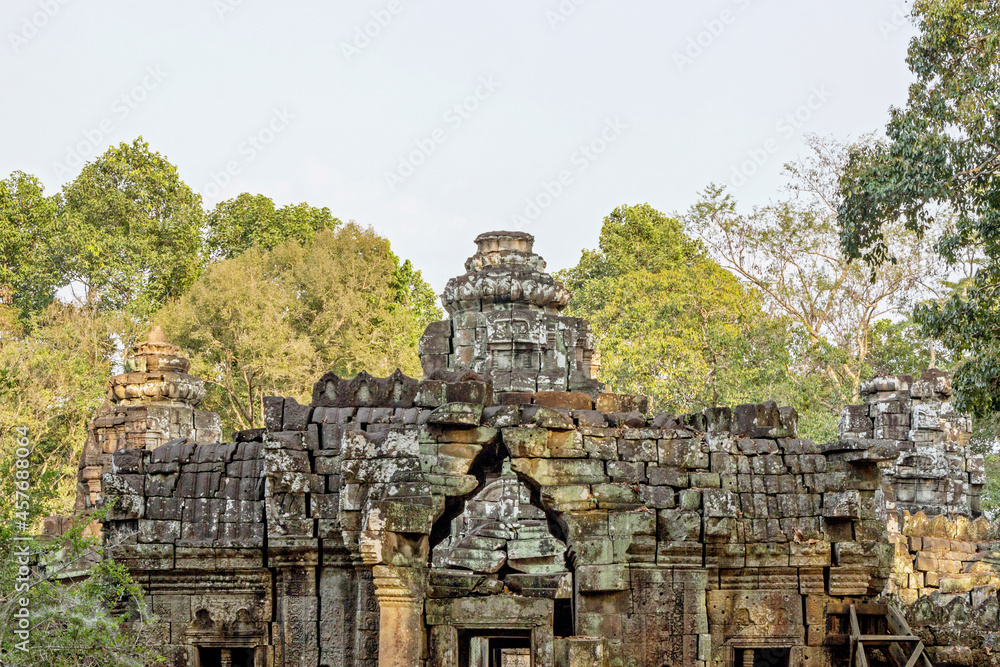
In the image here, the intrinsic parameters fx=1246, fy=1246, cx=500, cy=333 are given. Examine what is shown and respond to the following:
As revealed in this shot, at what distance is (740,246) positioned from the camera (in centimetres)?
2930

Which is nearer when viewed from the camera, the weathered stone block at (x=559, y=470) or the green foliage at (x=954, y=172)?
the weathered stone block at (x=559, y=470)

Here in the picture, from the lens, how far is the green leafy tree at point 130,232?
95.8ft

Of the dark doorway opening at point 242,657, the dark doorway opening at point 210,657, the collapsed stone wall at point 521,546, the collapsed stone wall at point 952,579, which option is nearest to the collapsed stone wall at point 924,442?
the collapsed stone wall at point 952,579

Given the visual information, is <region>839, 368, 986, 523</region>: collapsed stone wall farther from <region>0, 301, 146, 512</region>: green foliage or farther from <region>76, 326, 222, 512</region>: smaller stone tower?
<region>0, 301, 146, 512</region>: green foliage

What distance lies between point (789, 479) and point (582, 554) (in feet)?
7.78

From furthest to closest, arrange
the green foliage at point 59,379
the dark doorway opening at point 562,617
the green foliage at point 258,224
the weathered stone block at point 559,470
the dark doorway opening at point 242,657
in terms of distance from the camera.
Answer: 1. the green foliage at point 258,224
2. the green foliage at point 59,379
3. the dark doorway opening at point 242,657
4. the dark doorway opening at point 562,617
5. the weathered stone block at point 559,470

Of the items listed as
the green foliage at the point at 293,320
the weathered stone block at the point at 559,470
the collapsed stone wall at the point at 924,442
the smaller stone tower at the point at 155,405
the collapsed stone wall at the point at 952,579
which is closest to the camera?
the weathered stone block at the point at 559,470

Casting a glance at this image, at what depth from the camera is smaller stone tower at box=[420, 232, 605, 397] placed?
41.6 ft

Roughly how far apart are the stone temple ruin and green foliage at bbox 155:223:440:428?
586 inches

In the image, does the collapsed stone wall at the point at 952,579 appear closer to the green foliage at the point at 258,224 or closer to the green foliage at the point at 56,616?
the green foliage at the point at 56,616

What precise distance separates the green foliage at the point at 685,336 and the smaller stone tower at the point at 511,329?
11.4 meters

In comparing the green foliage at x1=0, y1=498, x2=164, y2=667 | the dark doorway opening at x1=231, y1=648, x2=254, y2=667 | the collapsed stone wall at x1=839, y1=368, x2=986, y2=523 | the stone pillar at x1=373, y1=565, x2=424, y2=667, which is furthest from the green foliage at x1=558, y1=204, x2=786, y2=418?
the green foliage at x1=0, y1=498, x2=164, y2=667

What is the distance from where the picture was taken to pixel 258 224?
31.4m

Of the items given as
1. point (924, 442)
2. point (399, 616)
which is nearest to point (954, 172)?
point (924, 442)
